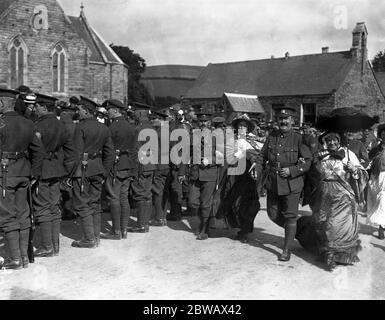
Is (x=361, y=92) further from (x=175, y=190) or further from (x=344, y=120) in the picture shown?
(x=344, y=120)

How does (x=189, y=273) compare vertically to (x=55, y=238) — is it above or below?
below

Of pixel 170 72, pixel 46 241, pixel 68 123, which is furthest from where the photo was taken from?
pixel 170 72

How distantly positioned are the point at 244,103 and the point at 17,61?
Answer: 1820 centimetres

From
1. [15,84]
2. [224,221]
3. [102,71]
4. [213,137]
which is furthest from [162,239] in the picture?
[102,71]

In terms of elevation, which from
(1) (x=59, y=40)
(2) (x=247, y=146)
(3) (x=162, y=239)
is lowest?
(3) (x=162, y=239)

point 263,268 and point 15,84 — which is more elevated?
point 15,84

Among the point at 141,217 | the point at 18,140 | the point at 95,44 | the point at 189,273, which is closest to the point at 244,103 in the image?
the point at 95,44

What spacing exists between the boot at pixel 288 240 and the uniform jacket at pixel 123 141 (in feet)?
9.28

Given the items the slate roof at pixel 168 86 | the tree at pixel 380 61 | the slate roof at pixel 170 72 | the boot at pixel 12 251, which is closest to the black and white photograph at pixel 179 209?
the boot at pixel 12 251

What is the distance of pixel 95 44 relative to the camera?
136 ft
